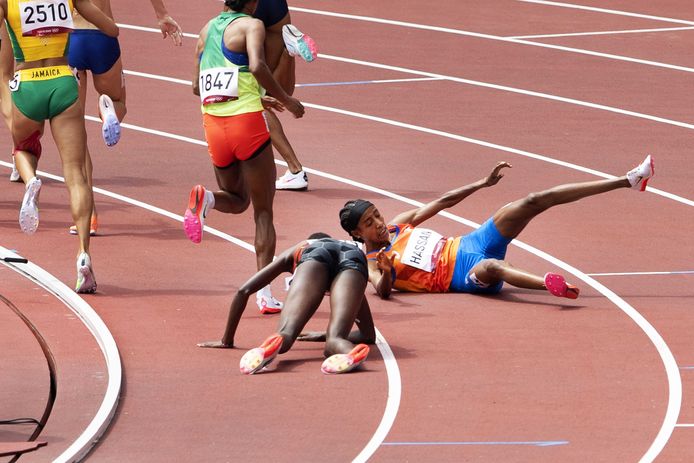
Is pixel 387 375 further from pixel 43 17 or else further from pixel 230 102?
pixel 43 17

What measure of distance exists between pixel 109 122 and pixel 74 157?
1.42 m

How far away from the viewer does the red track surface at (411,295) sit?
879 centimetres

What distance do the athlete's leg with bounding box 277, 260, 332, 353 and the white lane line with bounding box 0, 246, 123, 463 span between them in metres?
1.06

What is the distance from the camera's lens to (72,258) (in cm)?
1217

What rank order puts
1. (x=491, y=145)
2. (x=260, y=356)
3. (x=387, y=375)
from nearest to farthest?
1. (x=260, y=356)
2. (x=387, y=375)
3. (x=491, y=145)

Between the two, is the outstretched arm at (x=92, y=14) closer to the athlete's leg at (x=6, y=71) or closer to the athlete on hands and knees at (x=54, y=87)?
the athlete on hands and knees at (x=54, y=87)

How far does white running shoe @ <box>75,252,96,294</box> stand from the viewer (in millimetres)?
11047

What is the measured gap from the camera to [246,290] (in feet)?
32.6

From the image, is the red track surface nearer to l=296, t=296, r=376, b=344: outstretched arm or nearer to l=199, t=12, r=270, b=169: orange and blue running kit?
l=296, t=296, r=376, b=344: outstretched arm

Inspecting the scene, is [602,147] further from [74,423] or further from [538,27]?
[74,423]

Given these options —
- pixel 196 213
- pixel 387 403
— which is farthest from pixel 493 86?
pixel 387 403

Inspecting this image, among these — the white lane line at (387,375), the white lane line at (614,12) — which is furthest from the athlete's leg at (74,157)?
the white lane line at (614,12)

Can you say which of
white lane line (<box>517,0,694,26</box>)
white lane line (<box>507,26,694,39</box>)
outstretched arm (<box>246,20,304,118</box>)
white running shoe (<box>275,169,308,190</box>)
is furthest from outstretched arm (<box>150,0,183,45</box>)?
white lane line (<box>517,0,694,26</box>)

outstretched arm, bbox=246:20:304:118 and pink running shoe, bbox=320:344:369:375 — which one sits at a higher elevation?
outstretched arm, bbox=246:20:304:118
